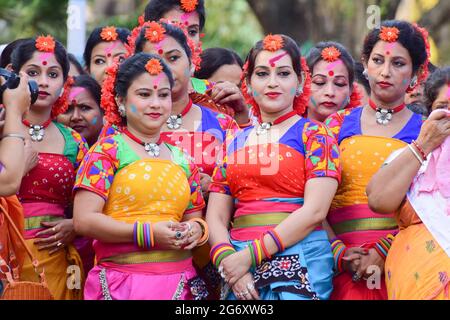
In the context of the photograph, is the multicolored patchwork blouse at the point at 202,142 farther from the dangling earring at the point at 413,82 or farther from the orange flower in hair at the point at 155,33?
the dangling earring at the point at 413,82

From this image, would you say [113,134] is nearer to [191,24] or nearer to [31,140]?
[31,140]

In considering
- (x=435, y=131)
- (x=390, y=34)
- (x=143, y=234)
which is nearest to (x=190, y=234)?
(x=143, y=234)

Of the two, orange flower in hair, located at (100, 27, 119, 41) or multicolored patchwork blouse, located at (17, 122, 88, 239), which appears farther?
orange flower in hair, located at (100, 27, 119, 41)

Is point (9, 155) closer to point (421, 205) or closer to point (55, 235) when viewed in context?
point (55, 235)

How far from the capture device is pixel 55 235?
16.9ft

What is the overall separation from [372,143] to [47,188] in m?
1.78

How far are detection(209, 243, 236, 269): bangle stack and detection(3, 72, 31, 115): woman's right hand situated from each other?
1.16 metres

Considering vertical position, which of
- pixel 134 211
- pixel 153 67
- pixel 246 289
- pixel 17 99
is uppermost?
pixel 153 67

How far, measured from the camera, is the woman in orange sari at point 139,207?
15.1 ft

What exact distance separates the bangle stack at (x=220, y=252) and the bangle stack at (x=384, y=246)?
0.75 m

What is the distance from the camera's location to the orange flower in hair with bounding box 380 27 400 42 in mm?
5062

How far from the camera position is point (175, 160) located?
16.3ft

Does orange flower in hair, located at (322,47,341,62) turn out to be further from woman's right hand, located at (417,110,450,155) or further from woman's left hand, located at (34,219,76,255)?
woman's left hand, located at (34,219,76,255)

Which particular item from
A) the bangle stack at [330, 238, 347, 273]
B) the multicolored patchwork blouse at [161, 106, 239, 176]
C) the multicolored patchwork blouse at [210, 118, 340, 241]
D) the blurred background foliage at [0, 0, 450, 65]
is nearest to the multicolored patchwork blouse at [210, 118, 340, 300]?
the multicolored patchwork blouse at [210, 118, 340, 241]
